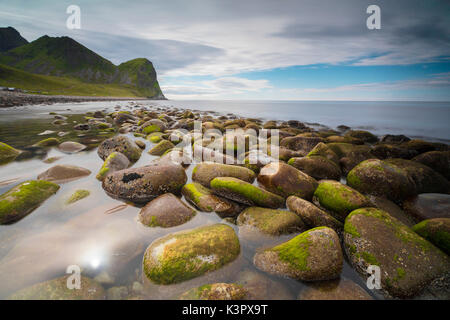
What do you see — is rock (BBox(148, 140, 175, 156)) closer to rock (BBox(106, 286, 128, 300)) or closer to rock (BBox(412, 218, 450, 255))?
rock (BBox(106, 286, 128, 300))

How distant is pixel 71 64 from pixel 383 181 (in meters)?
226

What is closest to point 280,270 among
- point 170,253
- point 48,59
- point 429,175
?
point 170,253

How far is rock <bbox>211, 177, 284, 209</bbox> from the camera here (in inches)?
177

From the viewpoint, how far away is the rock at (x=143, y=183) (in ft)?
16.1

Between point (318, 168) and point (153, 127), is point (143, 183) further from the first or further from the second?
point (153, 127)

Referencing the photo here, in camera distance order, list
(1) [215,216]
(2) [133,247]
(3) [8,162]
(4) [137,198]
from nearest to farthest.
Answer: (2) [133,247] < (1) [215,216] < (4) [137,198] < (3) [8,162]

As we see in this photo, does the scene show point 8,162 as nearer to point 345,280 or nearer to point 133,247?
point 133,247

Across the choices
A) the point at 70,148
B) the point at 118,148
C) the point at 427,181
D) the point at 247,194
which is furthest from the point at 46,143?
the point at 427,181

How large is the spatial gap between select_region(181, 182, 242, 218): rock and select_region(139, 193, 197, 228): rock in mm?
313

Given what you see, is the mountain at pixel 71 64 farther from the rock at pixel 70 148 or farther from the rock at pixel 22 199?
the rock at pixel 22 199

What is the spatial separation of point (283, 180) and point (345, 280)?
8.12 ft

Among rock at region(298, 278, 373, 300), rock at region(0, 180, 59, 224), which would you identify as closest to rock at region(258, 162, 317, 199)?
rock at region(298, 278, 373, 300)

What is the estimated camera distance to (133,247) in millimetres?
3428

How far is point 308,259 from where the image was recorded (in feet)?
9.55
